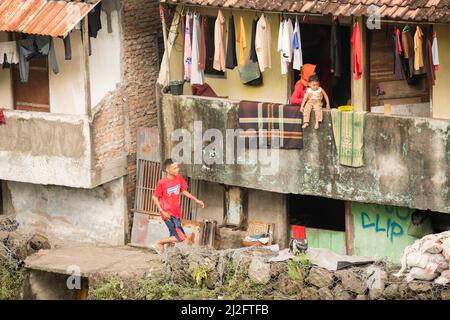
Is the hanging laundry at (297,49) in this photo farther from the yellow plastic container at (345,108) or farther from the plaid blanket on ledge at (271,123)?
the yellow plastic container at (345,108)

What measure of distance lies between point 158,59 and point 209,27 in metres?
1.85

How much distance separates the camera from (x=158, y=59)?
91.4ft

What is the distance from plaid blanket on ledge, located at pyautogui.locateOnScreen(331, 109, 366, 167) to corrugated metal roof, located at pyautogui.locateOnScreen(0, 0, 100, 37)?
4.42 meters

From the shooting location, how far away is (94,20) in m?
26.5

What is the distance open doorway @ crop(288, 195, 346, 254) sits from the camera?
1024 inches

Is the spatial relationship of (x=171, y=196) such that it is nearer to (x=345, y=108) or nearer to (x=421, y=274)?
(x=345, y=108)

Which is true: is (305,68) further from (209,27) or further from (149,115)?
(149,115)

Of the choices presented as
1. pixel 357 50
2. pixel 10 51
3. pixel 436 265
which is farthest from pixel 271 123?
pixel 10 51

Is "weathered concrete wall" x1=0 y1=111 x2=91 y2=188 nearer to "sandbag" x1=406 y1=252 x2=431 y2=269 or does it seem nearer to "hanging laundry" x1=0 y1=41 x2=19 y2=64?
"hanging laundry" x1=0 y1=41 x2=19 y2=64

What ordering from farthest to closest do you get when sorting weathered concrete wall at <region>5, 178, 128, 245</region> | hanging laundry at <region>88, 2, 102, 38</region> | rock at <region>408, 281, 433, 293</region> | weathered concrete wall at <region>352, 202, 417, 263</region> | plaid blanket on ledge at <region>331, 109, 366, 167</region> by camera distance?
weathered concrete wall at <region>5, 178, 128, 245</region>
hanging laundry at <region>88, 2, 102, 38</region>
weathered concrete wall at <region>352, 202, 417, 263</region>
plaid blanket on ledge at <region>331, 109, 366, 167</region>
rock at <region>408, 281, 433, 293</region>

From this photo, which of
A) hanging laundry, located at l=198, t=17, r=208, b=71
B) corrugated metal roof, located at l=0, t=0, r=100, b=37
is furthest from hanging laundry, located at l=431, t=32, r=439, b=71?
corrugated metal roof, located at l=0, t=0, r=100, b=37

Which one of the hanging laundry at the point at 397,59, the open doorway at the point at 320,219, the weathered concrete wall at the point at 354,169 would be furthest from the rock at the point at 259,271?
the hanging laundry at the point at 397,59

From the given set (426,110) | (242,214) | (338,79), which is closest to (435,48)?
(426,110)

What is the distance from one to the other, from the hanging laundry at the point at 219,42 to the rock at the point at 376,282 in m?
4.53
